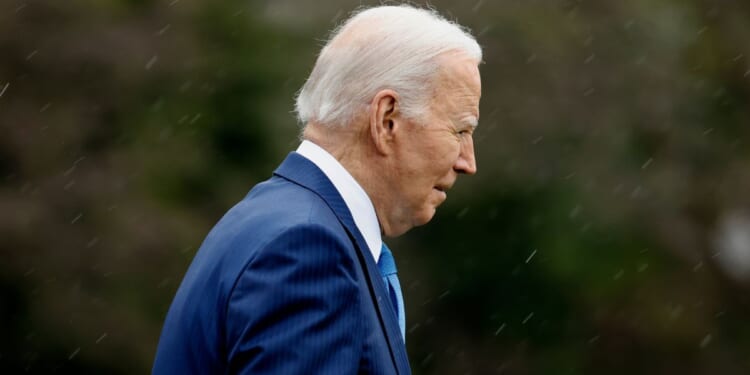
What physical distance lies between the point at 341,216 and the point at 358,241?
0.05 m

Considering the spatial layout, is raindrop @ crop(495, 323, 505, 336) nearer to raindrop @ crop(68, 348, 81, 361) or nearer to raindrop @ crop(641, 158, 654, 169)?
raindrop @ crop(641, 158, 654, 169)

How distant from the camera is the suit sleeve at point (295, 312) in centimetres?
180

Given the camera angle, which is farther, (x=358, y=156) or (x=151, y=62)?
(x=151, y=62)

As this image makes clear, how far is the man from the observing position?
182 cm

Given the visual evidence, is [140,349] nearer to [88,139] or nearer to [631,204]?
[88,139]

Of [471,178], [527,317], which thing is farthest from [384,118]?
[527,317]

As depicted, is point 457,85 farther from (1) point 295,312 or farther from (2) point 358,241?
(1) point 295,312

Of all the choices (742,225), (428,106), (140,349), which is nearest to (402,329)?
(428,106)

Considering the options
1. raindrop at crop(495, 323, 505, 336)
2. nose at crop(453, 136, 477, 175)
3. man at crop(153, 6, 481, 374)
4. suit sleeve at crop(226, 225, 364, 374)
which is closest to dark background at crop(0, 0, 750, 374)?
raindrop at crop(495, 323, 505, 336)

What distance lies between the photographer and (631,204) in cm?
1041

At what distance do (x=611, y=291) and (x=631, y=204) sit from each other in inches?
32.4

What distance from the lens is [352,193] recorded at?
214 cm

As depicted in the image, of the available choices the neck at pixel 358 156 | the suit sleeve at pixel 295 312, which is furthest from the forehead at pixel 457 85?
the suit sleeve at pixel 295 312

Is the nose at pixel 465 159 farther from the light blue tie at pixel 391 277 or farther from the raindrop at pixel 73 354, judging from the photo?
the raindrop at pixel 73 354
